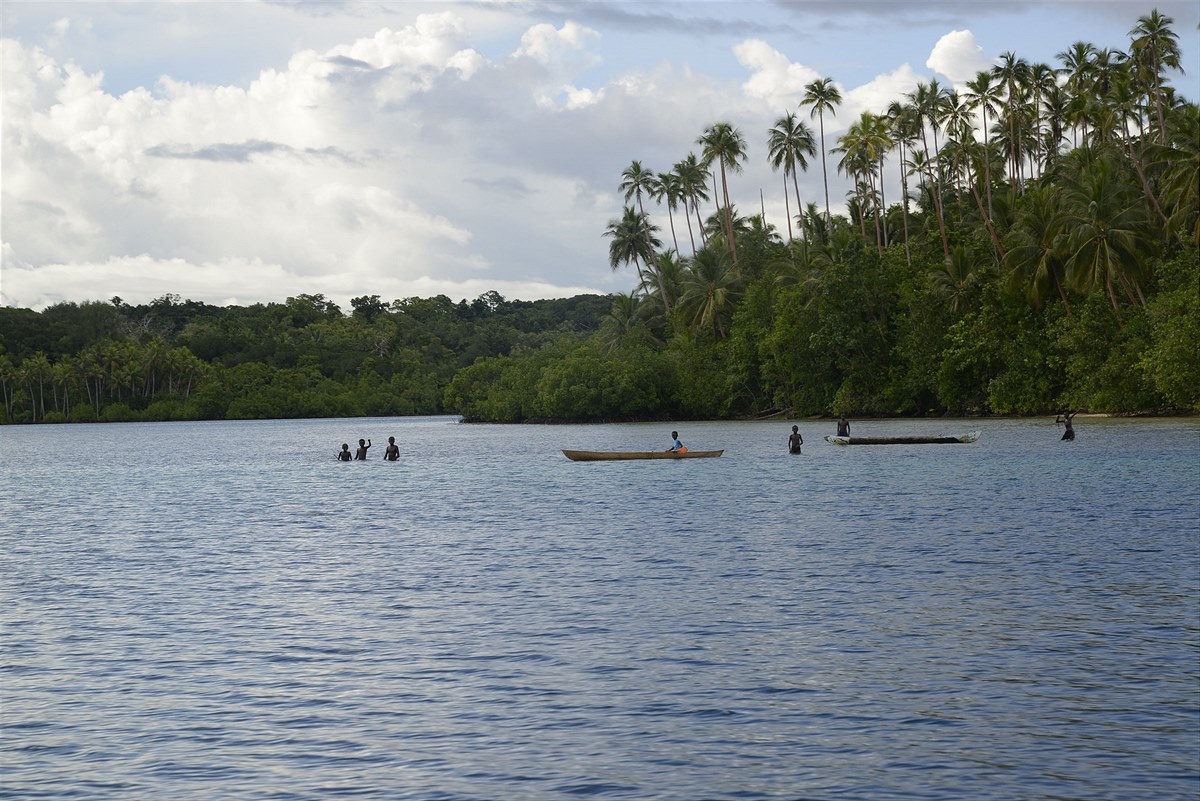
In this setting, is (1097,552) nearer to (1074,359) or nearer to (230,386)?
(1074,359)

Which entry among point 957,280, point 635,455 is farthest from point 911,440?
point 957,280

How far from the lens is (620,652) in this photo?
15.0 meters

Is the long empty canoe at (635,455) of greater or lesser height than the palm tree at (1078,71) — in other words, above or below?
below

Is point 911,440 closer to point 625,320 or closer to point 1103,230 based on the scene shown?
point 1103,230

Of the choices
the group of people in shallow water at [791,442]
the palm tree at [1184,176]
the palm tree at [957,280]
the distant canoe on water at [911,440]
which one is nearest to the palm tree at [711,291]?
the palm tree at [957,280]

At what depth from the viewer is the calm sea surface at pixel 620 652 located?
10336 mm

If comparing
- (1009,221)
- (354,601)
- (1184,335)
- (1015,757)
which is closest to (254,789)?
(1015,757)

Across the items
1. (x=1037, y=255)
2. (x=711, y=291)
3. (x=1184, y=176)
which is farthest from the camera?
(x=711, y=291)

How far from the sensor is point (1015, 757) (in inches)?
410

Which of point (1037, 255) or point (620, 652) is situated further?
point (1037, 255)

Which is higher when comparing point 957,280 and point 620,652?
point 957,280

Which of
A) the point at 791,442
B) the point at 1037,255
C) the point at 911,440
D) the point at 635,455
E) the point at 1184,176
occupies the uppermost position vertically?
the point at 1184,176

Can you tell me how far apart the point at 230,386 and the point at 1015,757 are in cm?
19164

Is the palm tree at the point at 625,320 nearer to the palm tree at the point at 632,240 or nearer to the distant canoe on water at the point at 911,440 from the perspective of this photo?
the palm tree at the point at 632,240
